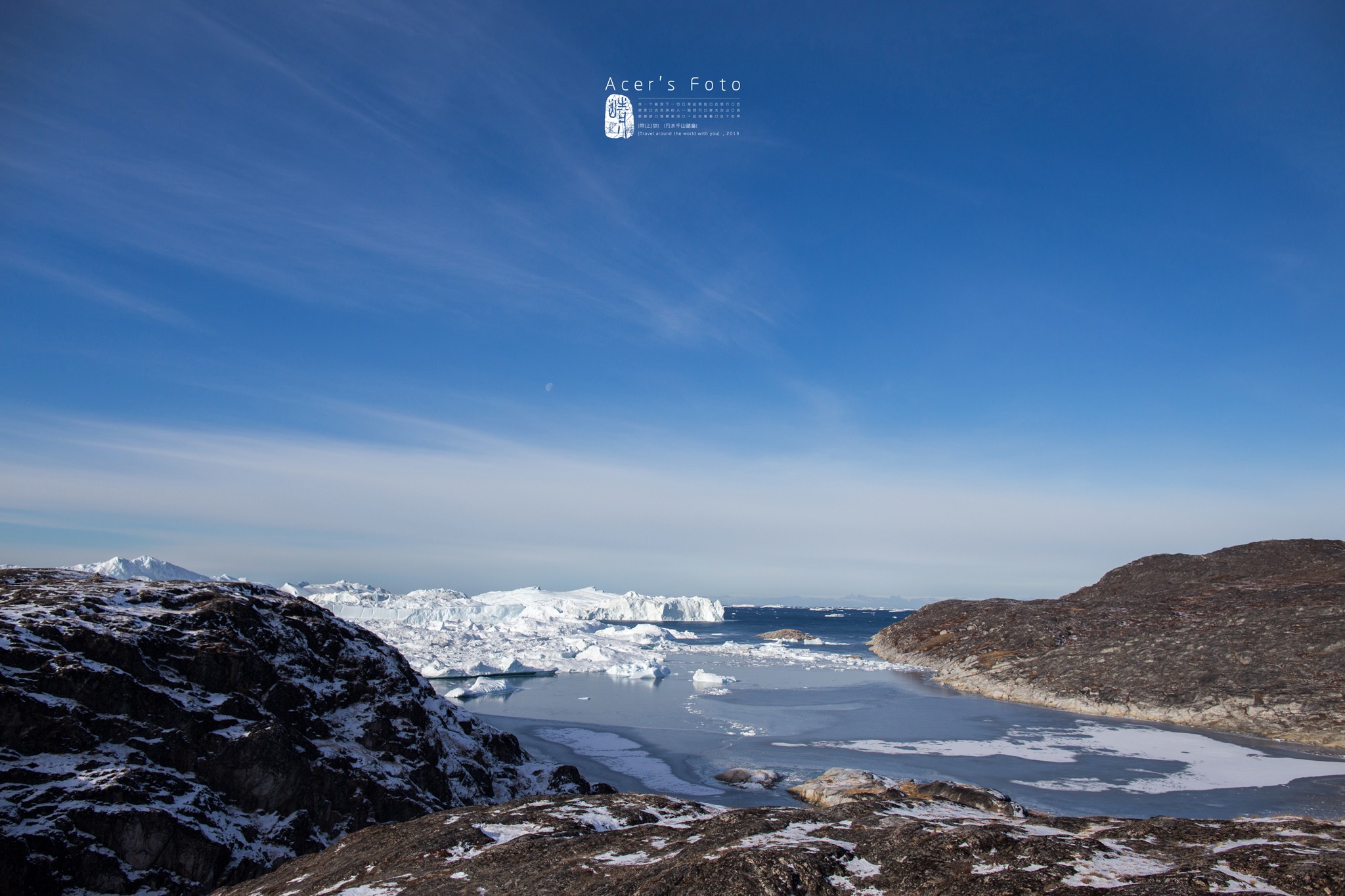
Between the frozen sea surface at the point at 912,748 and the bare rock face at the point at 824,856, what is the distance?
39.4 ft

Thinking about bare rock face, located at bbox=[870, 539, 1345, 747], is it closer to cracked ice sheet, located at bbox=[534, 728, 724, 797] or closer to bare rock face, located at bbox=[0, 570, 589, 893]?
cracked ice sheet, located at bbox=[534, 728, 724, 797]

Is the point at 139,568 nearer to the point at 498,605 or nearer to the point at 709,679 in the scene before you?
the point at 498,605

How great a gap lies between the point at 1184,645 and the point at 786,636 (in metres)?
73.7

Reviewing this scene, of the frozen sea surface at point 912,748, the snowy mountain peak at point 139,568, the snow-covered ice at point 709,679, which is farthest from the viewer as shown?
the snowy mountain peak at point 139,568

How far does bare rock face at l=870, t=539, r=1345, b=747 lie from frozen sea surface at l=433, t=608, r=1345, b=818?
278 centimetres

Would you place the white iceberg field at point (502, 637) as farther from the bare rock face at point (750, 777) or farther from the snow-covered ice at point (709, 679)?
the bare rock face at point (750, 777)

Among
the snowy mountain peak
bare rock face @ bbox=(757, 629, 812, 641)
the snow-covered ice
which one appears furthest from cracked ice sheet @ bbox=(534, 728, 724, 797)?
bare rock face @ bbox=(757, 629, 812, 641)

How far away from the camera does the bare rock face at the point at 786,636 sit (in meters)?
108

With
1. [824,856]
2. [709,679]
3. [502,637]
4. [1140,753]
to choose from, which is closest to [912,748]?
[1140,753]

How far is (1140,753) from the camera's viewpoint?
94.0ft

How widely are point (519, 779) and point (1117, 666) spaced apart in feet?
132

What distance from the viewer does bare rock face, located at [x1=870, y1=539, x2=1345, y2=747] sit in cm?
3391

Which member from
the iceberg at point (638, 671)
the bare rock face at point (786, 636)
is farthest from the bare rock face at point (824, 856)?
the bare rock face at point (786, 636)

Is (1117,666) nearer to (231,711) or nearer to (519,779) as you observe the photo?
(519,779)
